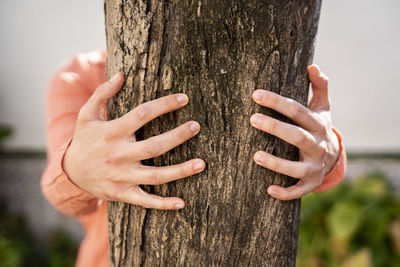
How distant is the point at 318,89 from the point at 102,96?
648 millimetres

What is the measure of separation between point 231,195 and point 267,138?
0.18 meters

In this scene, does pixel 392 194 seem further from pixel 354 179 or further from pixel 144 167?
pixel 144 167

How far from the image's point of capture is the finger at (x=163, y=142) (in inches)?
35.4

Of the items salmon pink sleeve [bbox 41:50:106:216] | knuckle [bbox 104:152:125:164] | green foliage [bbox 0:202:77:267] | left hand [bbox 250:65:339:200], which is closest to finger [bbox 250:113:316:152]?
left hand [bbox 250:65:339:200]

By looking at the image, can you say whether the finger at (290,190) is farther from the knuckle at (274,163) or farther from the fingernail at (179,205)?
the fingernail at (179,205)

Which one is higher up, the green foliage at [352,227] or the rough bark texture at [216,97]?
the rough bark texture at [216,97]

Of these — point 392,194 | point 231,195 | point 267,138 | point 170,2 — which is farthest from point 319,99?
point 392,194

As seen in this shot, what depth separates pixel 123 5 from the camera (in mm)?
960

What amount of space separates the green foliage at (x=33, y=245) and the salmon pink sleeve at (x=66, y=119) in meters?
2.76

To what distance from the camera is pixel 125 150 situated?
92cm

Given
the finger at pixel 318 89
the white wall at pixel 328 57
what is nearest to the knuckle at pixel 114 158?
the finger at pixel 318 89

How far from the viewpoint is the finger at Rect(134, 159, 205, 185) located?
92 centimetres

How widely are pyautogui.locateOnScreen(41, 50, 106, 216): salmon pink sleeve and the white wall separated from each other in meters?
2.38

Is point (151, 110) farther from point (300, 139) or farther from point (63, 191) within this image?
point (63, 191)
